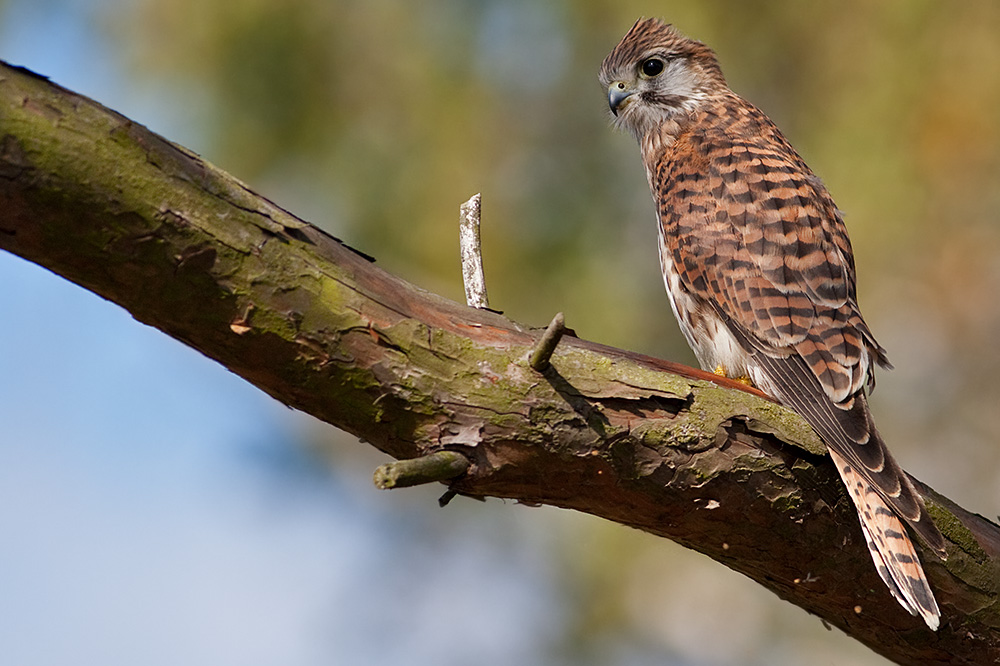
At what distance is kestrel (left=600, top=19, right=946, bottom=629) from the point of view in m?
2.63

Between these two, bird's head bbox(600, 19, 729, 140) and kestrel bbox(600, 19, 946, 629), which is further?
bird's head bbox(600, 19, 729, 140)

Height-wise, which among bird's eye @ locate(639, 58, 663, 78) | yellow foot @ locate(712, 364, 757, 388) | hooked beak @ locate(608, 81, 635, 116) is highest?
bird's eye @ locate(639, 58, 663, 78)

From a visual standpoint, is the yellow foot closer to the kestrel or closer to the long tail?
the kestrel

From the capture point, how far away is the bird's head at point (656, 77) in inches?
181

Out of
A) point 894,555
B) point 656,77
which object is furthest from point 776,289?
point 656,77

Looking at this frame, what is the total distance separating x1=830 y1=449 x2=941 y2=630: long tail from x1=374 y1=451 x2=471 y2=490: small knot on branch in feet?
3.41

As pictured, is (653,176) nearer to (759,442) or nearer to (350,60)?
(759,442)

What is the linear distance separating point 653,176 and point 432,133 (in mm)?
4026

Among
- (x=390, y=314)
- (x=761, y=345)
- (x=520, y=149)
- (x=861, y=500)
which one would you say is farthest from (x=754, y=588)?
(x=390, y=314)

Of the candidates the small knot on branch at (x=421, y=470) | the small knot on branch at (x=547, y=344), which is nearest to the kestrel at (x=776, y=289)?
the small knot on branch at (x=547, y=344)

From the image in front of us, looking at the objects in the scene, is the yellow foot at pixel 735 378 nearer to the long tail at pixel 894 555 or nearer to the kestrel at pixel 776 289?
the kestrel at pixel 776 289

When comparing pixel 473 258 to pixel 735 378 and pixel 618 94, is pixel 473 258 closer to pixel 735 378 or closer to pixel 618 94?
pixel 735 378

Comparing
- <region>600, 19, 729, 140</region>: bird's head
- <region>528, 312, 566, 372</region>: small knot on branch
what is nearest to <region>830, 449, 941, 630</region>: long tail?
<region>528, 312, 566, 372</region>: small knot on branch

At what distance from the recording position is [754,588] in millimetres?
7195
